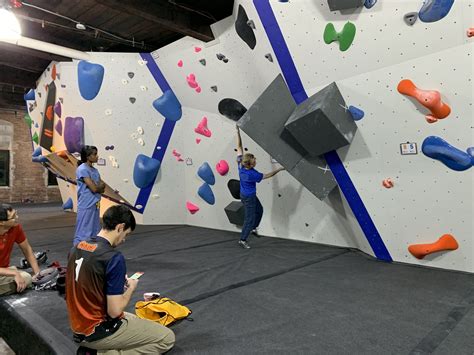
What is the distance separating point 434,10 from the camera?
236 cm

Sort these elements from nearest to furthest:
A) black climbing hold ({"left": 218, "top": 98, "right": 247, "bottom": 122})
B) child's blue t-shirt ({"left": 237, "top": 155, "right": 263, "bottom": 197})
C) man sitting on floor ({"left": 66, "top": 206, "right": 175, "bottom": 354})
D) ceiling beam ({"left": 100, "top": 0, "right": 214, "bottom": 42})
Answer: man sitting on floor ({"left": 66, "top": 206, "right": 175, "bottom": 354}) < ceiling beam ({"left": 100, "top": 0, "right": 214, "bottom": 42}) < child's blue t-shirt ({"left": 237, "top": 155, "right": 263, "bottom": 197}) < black climbing hold ({"left": 218, "top": 98, "right": 247, "bottom": 122})

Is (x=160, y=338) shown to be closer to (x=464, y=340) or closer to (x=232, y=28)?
(x=464, y=340)

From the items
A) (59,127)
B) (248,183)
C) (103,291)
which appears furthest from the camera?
(59,127)

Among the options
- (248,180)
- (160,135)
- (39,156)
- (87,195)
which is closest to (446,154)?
(248,180)

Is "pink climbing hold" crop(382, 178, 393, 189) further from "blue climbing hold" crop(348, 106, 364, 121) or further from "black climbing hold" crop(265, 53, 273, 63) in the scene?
"black climbing hold" crop(265, 53, 273, 63)

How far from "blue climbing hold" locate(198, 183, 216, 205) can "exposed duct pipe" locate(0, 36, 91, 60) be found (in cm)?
265

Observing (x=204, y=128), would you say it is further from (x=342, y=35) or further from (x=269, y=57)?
(x=342, y=35)

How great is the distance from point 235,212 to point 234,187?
0.37m

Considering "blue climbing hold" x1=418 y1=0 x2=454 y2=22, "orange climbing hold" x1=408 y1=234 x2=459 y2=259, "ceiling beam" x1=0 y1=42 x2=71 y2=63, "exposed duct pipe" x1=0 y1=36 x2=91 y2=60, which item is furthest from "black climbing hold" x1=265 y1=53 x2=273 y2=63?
"ceiling beam" x1=0 y1=42 x2=71 y2=63

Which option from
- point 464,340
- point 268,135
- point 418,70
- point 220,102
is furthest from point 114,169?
point 464,340

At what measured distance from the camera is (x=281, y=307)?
2256 mm

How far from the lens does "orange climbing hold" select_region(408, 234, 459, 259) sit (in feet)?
9.43

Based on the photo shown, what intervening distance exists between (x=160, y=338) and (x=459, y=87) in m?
2.64

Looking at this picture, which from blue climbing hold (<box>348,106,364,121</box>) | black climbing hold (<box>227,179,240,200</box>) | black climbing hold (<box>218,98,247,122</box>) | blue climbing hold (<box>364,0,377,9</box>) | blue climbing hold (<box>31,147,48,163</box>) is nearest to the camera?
blue climbing hold (<box>364,0,377,9</box>)
